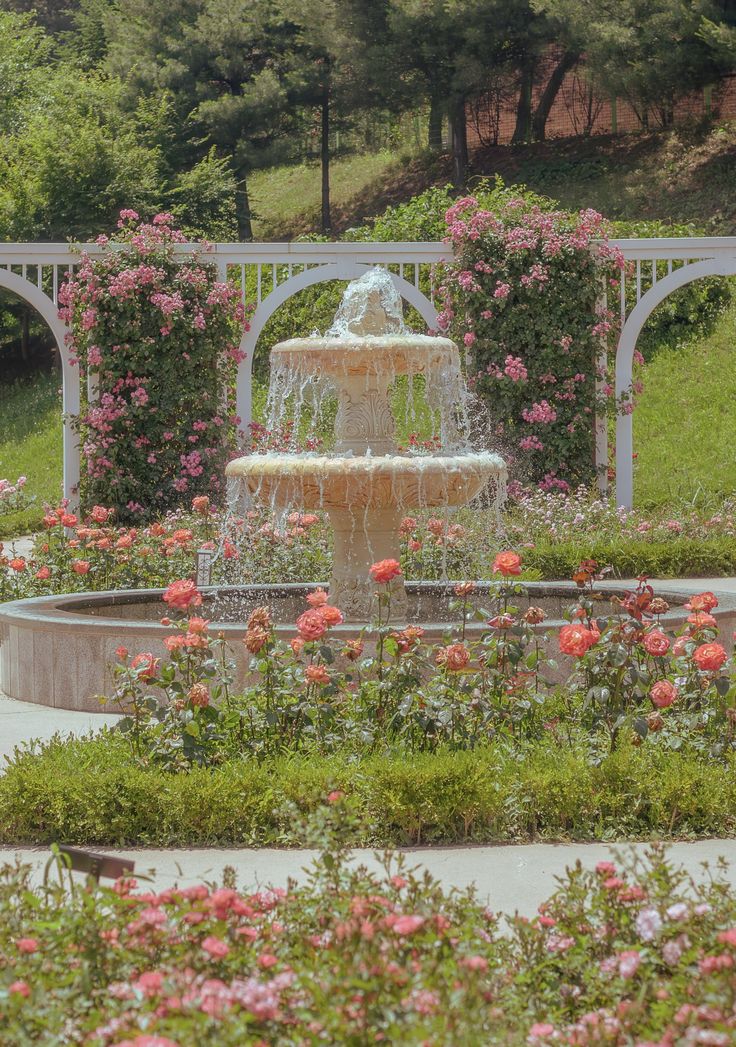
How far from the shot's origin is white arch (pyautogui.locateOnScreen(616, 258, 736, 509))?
12.6 m

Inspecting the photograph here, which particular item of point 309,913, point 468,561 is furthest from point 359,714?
point 468,561

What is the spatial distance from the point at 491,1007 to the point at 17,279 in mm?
10861

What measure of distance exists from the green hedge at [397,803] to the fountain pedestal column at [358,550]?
2753 millimetres

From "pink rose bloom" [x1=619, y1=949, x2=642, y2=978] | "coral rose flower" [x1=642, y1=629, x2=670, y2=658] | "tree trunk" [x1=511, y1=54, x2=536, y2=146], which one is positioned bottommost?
"coral rose flower" [x1=642, y1=629, x2=670, y2=658]

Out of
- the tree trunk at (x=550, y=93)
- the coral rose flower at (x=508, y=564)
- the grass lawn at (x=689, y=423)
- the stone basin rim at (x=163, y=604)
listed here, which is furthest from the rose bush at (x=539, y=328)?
Result: the tree trunk at (x=550, y=93)

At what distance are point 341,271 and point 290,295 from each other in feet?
1.89

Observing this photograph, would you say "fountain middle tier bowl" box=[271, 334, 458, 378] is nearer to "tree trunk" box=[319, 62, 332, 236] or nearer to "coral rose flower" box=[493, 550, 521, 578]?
"coral rose flower" box=[493, 550, 521, 578]

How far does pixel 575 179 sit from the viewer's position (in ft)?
81.5

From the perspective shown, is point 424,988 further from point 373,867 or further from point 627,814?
point 627,814

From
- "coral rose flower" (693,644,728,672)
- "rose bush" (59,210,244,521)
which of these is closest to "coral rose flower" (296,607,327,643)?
"coral rose flower" (693,644,728,672)

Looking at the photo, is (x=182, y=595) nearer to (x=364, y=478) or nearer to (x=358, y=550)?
(x=364, y=478)

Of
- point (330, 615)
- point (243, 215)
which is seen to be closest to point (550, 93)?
point (243, 215)

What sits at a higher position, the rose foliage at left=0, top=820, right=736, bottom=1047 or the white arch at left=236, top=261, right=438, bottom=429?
the white arch at left=236, top=261, right=438, bottom=429

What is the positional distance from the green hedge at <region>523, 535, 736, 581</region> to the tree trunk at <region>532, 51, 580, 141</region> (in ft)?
59.5
